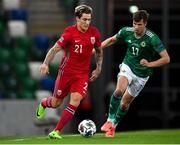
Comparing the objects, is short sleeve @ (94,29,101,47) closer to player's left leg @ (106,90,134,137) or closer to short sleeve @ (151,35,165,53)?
short sleeve @ (151,35,165,53)

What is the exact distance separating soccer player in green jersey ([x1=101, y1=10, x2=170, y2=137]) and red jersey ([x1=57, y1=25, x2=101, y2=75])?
55 centimetres

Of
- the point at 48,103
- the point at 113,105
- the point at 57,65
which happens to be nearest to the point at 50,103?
the point at 48,103

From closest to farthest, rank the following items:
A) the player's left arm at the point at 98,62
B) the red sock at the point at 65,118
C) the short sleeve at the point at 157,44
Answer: the red sock at the point at 65,118
the short sleeve at the point at 157,44
the player's left arm at the point at 98,62

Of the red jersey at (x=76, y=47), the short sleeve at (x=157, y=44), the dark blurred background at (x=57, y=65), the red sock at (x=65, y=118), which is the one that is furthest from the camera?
the dark blurred background at (x=57, y=65)

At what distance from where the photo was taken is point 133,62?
12.0 metres

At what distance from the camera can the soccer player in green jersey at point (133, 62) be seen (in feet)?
38.1

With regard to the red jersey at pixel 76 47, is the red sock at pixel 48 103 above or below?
below

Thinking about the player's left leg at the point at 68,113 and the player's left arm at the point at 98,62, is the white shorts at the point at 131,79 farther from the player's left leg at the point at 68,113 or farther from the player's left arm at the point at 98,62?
the player's left leg at the point at 68,113

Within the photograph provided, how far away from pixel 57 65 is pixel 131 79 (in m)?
7.92

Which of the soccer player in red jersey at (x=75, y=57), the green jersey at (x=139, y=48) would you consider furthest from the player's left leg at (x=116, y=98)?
the soccer player in red jersey at (x=75, y=57)

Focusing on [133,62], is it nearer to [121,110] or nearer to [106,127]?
[121,110]

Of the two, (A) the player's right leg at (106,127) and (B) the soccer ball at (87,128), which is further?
(A) the player's right leg at (106,127)

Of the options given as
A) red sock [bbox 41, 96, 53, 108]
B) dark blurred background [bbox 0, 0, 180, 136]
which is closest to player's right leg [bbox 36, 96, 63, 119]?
red sock [bbox 41, 96, 53, 108]

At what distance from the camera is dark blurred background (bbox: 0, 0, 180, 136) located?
18.4 metres
